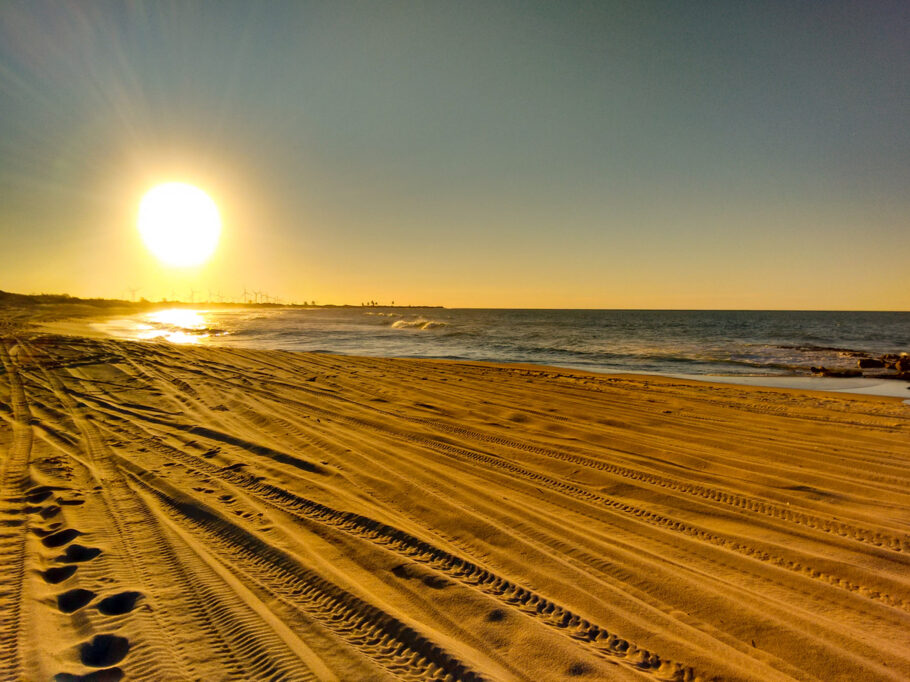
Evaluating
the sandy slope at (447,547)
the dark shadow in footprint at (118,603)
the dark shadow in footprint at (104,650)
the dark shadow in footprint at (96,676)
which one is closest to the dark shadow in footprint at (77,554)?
the sandy slope at (447,547)

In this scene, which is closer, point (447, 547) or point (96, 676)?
point (96, 676)

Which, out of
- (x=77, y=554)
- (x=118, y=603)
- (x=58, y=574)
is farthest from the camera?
(x=77, y=554)

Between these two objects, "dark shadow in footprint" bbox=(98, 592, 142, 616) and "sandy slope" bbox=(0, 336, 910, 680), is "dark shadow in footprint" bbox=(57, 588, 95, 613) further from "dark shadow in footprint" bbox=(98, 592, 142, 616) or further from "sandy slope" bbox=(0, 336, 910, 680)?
"dark shadow in footprint" bbox=(98, 592, 142, 616)

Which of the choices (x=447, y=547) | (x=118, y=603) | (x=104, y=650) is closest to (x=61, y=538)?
(x=118, y=603)

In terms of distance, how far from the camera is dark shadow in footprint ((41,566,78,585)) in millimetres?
3159

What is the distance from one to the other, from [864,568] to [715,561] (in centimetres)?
111

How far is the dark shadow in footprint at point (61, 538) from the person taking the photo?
3.64m

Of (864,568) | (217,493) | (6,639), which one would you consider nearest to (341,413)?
(217,493)

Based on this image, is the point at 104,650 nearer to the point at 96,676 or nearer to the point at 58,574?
the point at 96,676

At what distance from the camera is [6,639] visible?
2.54m

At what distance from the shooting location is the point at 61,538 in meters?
3.71

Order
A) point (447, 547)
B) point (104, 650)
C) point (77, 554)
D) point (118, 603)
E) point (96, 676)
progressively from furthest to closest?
1. point (447, 547)
2. point (77, 554)
3. point (118, 603)
4. point (104, 650)
5. point (96, 676)

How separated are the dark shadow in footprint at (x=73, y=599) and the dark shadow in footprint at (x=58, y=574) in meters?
0.24

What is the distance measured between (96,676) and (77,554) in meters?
1.60
